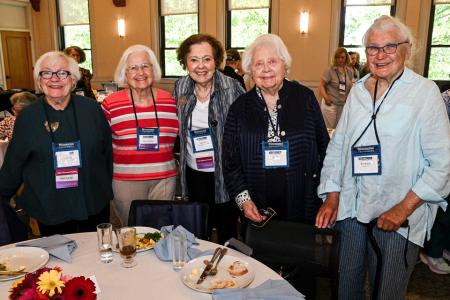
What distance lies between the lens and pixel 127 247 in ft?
4.89

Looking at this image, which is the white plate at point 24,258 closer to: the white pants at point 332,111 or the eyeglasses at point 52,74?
the eyeglasses at point 52,74

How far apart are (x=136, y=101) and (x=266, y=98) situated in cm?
77

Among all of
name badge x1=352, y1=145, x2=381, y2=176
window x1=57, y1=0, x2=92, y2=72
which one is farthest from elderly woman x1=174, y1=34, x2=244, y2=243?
window x1=57, y1=0, x2=92, y2=72

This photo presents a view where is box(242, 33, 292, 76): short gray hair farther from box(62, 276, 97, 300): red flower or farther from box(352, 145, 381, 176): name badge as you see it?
box(62, 276, 97, 300): red flower

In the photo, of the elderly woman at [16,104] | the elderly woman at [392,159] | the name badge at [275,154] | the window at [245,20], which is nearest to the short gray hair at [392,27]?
the elderly woman at [392,159]

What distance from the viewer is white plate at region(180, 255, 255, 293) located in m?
1.35

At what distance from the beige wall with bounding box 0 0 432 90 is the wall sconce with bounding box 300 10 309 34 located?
0.24 feet

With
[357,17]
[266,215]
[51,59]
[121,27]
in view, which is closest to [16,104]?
[51,59]

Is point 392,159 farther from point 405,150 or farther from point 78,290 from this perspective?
point 78,290

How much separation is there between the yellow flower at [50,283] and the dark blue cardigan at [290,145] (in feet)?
3.79

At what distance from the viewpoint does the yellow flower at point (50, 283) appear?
39.1 inches

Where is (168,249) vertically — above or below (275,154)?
below

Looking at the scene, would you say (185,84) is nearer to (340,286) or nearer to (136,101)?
(136,101)

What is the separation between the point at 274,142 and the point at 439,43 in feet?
20.5
